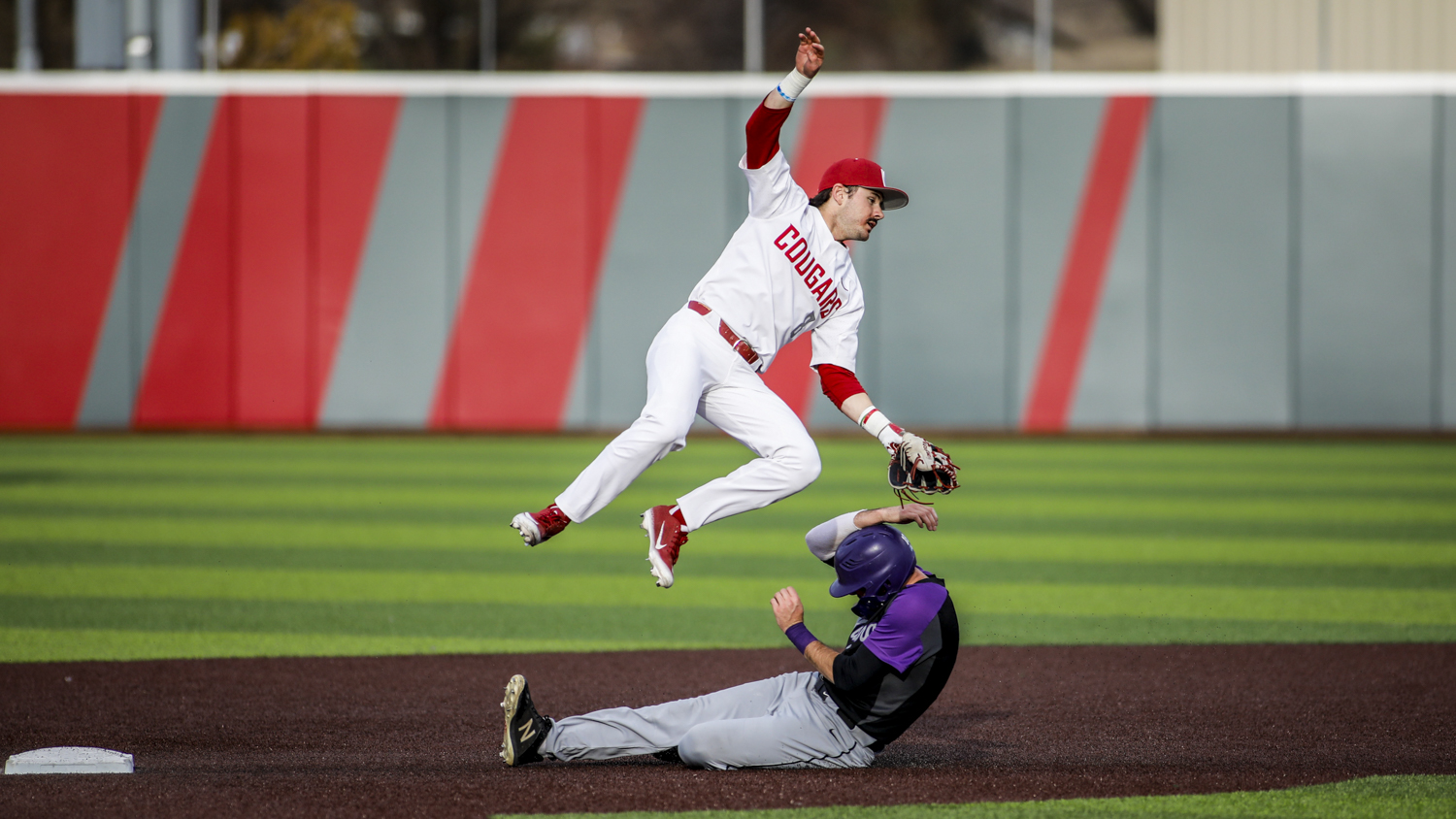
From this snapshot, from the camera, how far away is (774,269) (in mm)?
6617

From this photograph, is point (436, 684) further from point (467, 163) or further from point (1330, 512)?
point (467, 163)

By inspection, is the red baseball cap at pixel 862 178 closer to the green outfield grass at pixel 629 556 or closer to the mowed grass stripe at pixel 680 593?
the green outfield grass at pixel 629 556

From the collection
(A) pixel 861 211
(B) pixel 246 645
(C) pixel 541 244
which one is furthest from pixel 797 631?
(C) pixel 541 244

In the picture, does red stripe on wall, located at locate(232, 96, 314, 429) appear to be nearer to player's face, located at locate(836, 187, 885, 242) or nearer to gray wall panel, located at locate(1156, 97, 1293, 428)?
gray wall panel, located at locate(1156, 97, 1293, 428)

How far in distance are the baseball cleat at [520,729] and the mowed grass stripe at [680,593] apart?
4448mm

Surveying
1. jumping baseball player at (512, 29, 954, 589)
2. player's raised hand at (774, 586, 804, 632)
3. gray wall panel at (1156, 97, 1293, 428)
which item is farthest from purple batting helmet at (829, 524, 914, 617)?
gray wall panel at (1156, 97, 1293, 428)

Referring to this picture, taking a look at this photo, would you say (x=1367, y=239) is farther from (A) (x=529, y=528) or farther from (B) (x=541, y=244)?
(A) (x=529, y=528)

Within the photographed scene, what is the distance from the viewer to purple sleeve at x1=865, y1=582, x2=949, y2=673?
546cm

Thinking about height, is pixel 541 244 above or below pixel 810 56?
below

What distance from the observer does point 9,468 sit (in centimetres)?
1730

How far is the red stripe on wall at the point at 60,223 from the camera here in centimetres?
2208

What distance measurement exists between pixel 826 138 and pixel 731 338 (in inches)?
632

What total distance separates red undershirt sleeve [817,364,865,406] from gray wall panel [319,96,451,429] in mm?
16131

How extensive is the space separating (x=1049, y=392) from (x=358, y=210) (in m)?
10.5
